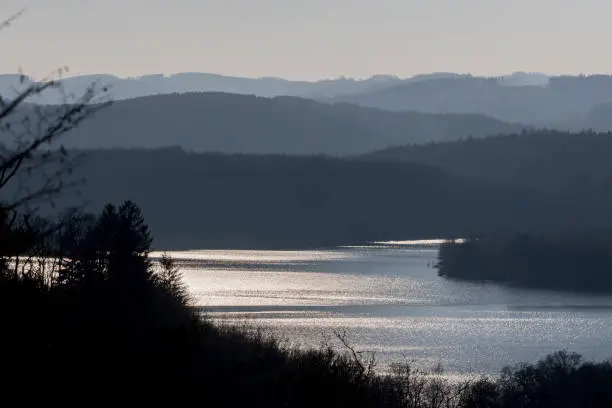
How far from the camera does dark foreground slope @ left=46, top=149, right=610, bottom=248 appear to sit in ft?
361

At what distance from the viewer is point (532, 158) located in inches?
6043

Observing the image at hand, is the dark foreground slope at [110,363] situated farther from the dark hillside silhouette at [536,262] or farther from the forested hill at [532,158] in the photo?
the forested hill at [532,158]

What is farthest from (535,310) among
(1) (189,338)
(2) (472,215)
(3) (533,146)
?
(3) (533,146)

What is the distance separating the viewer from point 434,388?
18.4 meters

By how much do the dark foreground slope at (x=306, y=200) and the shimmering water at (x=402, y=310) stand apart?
32064mm

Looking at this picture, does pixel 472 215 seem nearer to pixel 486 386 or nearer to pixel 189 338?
pixel 486 386

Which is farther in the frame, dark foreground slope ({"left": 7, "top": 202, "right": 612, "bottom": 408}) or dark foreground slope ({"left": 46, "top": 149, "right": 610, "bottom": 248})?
dark foreground slope ({"left": 46, "top": 149, "right": 610, "bottom": 248})

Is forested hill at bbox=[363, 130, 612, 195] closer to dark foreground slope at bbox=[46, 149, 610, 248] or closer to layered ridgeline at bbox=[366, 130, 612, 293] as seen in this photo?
layered ridgeline at bbox=[366, 130, 612, 293]

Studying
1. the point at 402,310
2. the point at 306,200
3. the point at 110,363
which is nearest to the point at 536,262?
the point at 402,310

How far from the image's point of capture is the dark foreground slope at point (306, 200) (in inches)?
4333

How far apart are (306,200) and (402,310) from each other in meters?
78.7

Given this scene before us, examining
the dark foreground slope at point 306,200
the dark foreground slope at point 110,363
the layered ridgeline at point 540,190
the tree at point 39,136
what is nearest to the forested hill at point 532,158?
the layered ridgeline at point 540,190

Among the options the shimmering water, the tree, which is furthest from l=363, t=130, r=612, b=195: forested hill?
the tree

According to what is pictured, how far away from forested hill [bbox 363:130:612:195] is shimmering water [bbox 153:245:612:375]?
6781 cm
